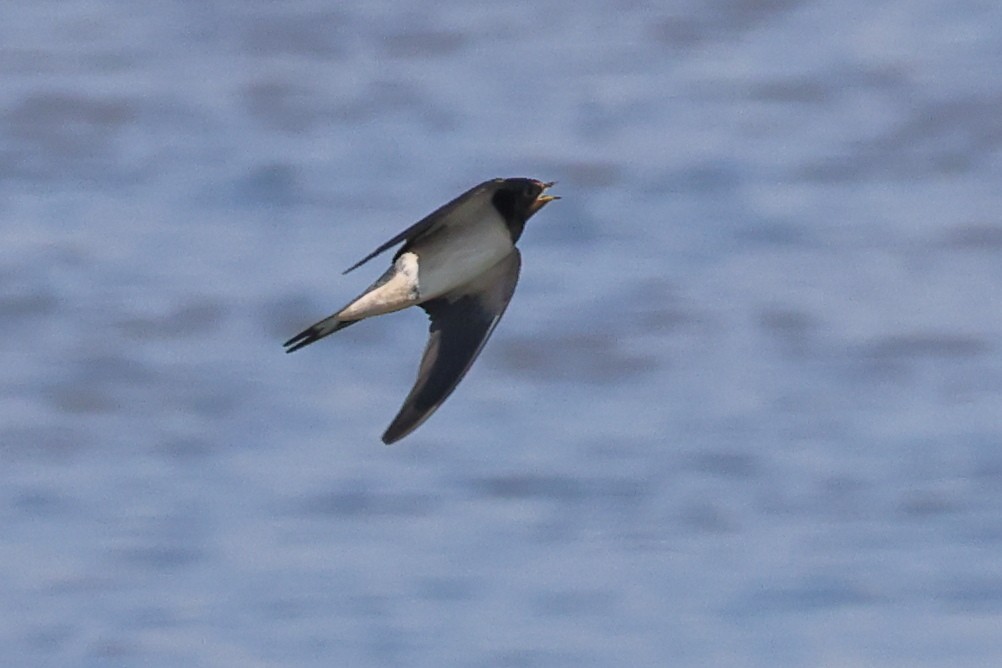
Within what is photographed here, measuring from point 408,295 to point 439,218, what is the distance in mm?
296

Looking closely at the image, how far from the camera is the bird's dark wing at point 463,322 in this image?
4.14 meters

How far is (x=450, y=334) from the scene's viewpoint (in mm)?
4246

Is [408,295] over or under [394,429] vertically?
over

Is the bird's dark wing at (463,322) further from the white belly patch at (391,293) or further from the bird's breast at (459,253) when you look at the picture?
the white belly patch at (391,293)

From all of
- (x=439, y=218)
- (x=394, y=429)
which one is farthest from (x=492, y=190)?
(x=394, y=429)

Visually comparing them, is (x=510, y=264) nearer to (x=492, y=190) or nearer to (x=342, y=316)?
(x=492, y=190)

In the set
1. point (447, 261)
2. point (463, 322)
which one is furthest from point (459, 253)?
point (463, 322)

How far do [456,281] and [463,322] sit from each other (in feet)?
0.64

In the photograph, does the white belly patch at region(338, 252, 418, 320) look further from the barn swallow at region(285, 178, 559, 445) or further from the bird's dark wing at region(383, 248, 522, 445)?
the bird's dark wing at region(383, 248, 522, 445)

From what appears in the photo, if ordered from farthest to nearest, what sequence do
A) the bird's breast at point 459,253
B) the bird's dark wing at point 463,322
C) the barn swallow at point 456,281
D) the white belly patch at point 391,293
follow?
the bird's dark wing at point 463,322 → the bird's breast at point 459,253 → the barn swallow at point 456,281 → the white belly patch at point 391,293

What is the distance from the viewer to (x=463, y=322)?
14.0 ft

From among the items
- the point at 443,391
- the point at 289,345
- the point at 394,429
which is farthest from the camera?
the point at 443,391

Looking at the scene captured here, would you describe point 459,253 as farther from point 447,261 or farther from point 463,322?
point 463,322

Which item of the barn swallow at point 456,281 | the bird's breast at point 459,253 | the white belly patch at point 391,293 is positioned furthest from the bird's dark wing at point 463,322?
the white belly patch at point 391,293
